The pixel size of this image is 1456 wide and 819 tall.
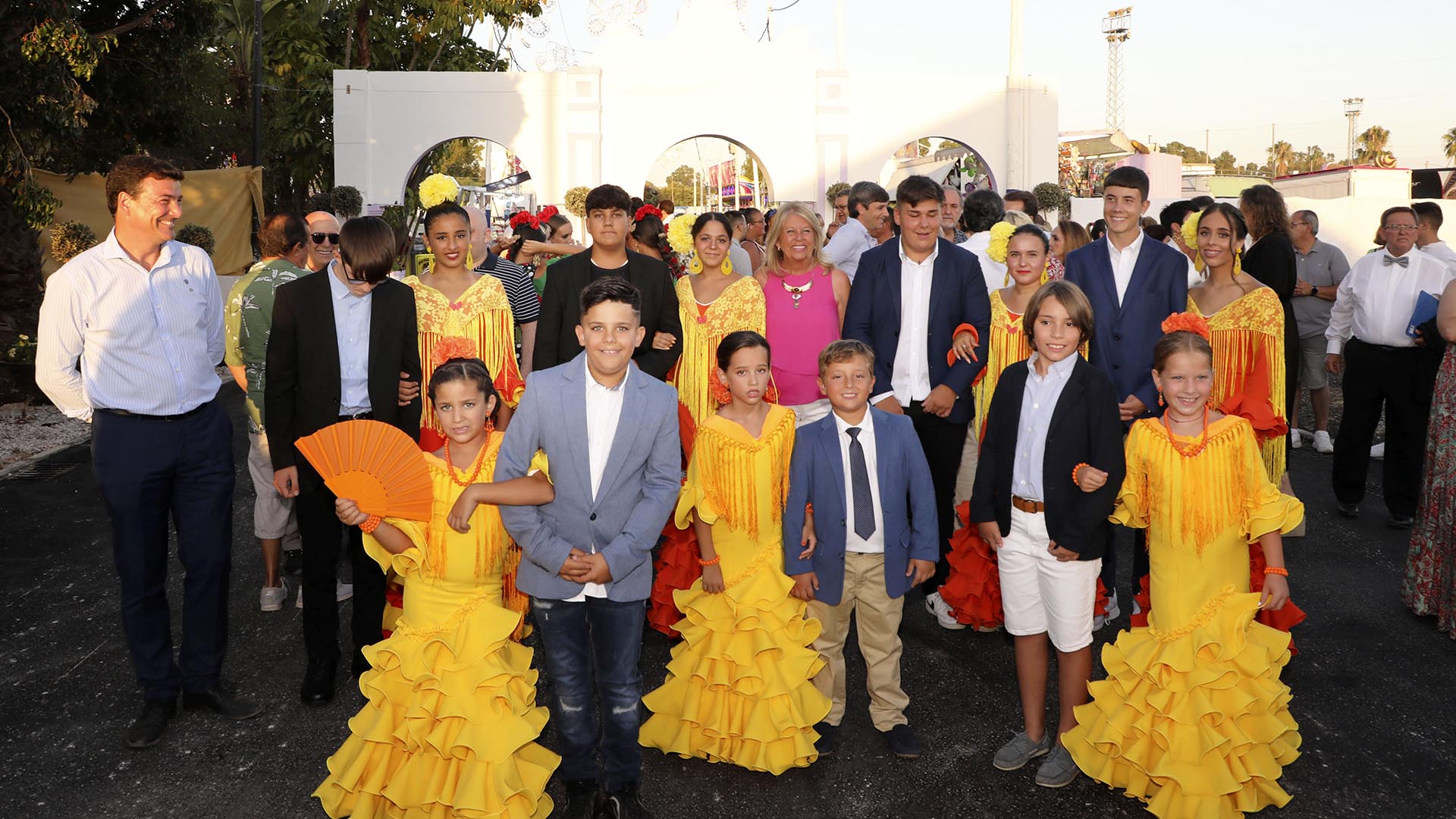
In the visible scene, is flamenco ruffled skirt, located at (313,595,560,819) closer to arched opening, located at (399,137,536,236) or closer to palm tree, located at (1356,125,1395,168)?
arched opening, located at (399,137,536,236)

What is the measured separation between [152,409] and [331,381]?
67 centimetres

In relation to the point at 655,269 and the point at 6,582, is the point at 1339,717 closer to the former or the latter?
the point at 655,269

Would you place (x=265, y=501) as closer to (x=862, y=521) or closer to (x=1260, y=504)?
(x=862, y=521)

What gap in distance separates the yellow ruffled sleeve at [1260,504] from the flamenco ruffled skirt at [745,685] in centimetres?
159

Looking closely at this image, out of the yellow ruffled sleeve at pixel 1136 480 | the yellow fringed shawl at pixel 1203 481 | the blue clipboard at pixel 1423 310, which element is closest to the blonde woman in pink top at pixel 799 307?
the yellow ruffled sleeve at pixel 1136 480

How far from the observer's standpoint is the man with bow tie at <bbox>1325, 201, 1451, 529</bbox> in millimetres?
7027

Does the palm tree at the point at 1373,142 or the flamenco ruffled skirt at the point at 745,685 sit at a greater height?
the palm tree at the point at 1373,142

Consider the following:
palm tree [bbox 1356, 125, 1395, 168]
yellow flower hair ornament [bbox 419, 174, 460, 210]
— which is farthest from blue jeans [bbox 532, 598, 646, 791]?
palm tree [bbox 1356, 125, 1395, 168]

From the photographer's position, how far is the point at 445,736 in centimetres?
337

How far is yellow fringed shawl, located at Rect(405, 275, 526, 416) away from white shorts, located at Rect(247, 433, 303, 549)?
1.16 m

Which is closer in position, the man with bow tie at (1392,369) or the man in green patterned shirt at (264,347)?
the man in green patterned shirt at (264,347)

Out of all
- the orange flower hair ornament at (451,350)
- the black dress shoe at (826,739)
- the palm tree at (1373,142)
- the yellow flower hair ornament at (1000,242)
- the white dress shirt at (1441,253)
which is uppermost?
the palm tree at (1373,142)

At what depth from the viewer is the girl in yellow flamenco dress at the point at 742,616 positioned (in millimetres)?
3852

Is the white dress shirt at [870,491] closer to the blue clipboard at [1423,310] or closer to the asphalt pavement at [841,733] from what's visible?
the asphalt pavement at [841,733]
